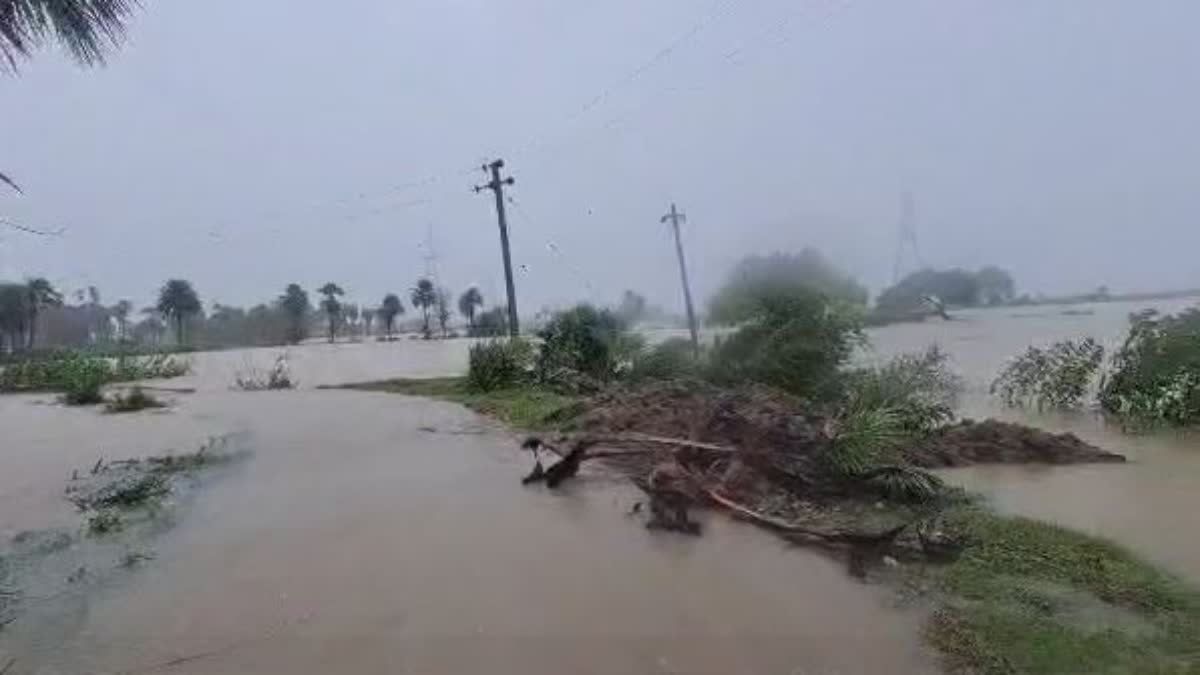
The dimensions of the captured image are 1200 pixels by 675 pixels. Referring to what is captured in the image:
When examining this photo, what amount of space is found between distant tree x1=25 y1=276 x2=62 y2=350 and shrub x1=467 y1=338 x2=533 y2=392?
38.1m

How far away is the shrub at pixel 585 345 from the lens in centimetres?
2091

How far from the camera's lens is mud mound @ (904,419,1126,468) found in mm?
10891

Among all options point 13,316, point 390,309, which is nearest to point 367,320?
point 390,309

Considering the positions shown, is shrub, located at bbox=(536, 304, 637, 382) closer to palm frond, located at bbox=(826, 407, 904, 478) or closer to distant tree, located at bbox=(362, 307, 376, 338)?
palm frond, located at bbox=(826, 407, 904, 478)

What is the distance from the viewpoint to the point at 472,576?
22.4 feet

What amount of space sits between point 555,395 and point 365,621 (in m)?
12.3

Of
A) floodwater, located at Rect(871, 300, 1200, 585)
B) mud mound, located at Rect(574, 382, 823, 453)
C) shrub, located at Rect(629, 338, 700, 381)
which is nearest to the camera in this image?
floodwater, located at Rect(871, 300, 1200, 585)

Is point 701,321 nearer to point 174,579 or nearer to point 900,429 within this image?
point 900,429

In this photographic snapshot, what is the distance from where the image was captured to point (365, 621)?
5953 mm

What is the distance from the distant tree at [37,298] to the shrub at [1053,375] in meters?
48.6

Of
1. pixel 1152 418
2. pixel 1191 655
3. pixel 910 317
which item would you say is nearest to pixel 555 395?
pixel 1152 418

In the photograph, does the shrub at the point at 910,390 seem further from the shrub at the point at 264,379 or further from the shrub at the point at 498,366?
the shrub at the point at 264,379

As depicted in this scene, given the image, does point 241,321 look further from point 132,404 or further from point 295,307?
point 132,404

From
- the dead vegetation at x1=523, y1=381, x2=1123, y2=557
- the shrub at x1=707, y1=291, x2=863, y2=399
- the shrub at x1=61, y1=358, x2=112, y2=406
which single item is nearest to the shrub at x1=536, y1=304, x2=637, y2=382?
the shrub at x1=707, y1=291, x2=863, y2=399
